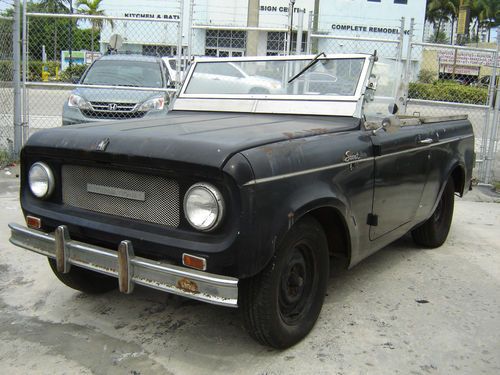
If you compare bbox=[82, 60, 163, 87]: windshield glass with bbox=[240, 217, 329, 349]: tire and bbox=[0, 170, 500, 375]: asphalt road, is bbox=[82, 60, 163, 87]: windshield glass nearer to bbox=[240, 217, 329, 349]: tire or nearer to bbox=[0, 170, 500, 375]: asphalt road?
bbox=[0, 170, 500, 375]: asphalt road

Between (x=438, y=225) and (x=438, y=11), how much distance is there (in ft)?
174


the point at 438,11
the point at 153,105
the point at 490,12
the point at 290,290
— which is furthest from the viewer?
the point at 490,12

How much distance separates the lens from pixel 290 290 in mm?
3039

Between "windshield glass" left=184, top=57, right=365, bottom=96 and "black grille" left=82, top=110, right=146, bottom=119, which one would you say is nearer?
"windshield glass" left=184, top=57, right=365, bottom=96

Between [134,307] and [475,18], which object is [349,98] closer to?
[134,307]

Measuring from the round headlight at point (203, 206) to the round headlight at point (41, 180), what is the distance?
1014mm

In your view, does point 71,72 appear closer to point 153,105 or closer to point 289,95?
point 153,105

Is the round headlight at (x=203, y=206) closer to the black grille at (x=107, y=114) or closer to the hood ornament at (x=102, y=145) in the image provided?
the hood ornament at (x=102, y=145)

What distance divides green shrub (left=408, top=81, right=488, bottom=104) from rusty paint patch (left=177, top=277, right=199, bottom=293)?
11496 mm

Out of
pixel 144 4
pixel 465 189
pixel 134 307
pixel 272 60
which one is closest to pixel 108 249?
pixel 134 307

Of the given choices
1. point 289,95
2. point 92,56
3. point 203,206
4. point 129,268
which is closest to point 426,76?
point 92,56

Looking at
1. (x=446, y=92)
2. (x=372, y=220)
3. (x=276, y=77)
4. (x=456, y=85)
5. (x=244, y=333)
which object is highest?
(x=456, y=85)

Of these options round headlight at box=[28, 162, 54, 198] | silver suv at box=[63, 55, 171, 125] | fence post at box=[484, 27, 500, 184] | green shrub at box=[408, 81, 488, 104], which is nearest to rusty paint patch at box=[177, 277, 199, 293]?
round headlight at box=[28, 162, 54, 198]

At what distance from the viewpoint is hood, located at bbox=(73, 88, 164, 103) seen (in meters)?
7.93
